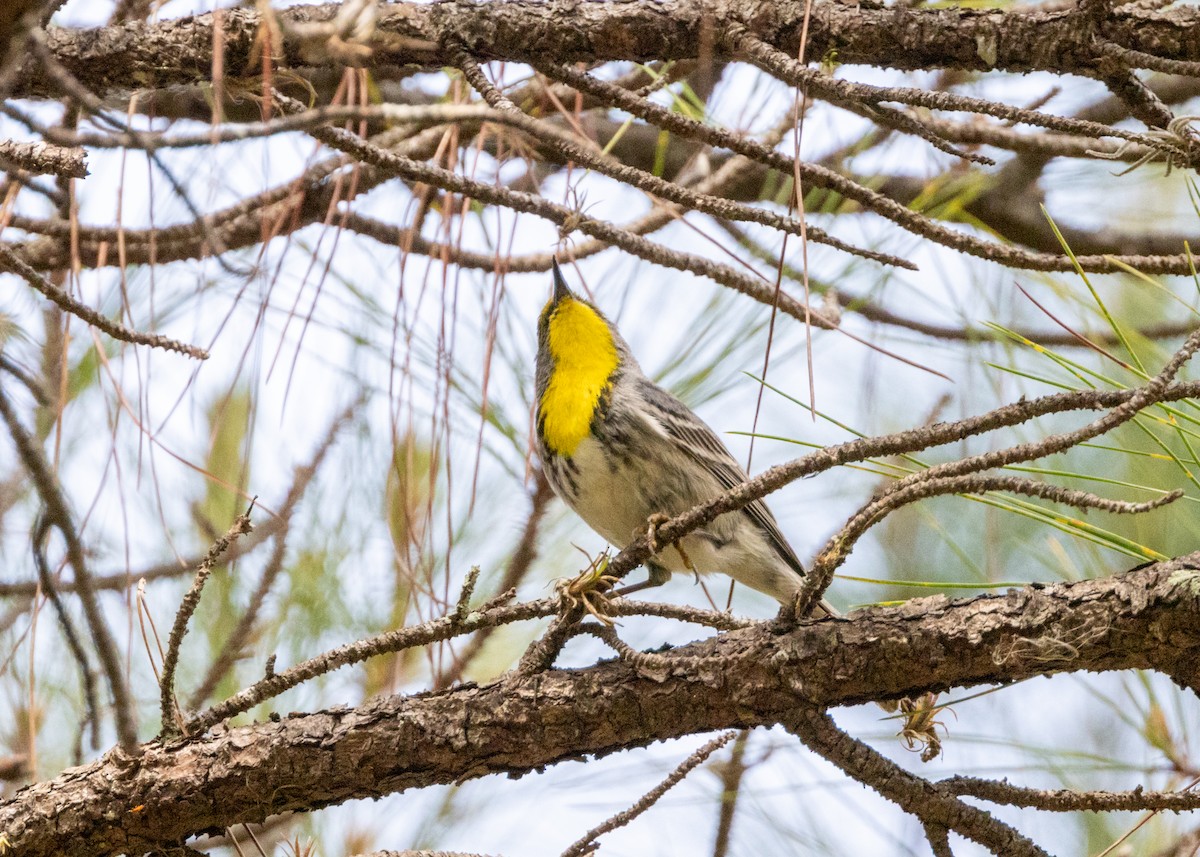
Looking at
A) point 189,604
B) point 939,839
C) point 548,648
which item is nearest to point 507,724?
point 548,648

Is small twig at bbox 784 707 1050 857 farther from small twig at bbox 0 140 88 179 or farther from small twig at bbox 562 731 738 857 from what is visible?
small twig at bbox 0 140 88 179

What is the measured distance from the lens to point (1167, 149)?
5.65ft

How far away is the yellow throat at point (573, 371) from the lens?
274cm

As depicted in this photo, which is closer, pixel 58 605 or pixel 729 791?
pixel 58 605

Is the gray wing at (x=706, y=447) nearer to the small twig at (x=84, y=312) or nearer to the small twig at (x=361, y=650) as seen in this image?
the small twig at (x=361, y=650)

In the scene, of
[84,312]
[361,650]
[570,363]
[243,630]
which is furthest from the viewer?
[570,363]

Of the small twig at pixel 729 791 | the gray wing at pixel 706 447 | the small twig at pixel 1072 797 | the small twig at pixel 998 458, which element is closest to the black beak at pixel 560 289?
the gray wing at pixel 706 447

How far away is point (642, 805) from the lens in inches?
73.0

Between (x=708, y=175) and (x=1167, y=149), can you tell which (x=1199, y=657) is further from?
(x=708, y=175)

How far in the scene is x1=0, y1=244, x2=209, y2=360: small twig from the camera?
1563mm

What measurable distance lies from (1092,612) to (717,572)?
1.35 metres

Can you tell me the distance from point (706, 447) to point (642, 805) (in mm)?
1207

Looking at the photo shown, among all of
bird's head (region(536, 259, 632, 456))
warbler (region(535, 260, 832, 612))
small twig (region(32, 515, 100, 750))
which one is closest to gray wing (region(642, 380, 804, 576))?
warbler (region(535, 260, 832, 612))

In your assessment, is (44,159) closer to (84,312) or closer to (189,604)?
(84,312)
